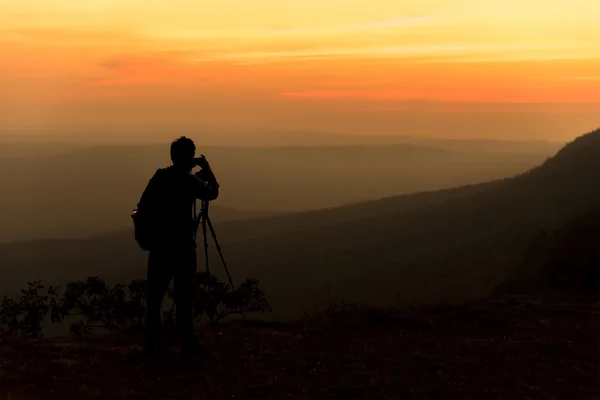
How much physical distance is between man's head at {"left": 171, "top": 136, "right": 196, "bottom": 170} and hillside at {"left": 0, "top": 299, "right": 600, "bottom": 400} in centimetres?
255

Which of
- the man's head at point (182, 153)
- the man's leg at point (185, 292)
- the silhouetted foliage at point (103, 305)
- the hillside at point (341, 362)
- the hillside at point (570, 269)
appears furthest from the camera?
the hillside at point (570, 269)

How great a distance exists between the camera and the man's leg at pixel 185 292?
7.75m

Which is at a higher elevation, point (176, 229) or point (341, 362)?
point (176, 229)

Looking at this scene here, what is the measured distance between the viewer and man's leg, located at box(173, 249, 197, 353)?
775 cm

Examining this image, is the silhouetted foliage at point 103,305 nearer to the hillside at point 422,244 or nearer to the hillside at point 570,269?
the hillside at point 422,244

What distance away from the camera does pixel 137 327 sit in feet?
32.2

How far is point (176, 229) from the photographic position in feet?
25.2

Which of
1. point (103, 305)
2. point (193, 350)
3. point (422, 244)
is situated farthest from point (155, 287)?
point (422, 244)

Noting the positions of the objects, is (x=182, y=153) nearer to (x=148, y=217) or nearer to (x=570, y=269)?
(x=148, y=217)

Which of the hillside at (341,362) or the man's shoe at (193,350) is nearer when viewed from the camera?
the hillside at (341,362)

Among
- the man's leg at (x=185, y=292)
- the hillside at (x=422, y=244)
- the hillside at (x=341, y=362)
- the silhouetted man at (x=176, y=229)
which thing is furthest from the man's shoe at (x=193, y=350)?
the hillside at (x=422, y=244)

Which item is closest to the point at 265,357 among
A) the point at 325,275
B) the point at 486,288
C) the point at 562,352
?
the point at 562,352

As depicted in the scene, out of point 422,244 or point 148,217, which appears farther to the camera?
point 422,244

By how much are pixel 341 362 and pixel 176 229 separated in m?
2.85
